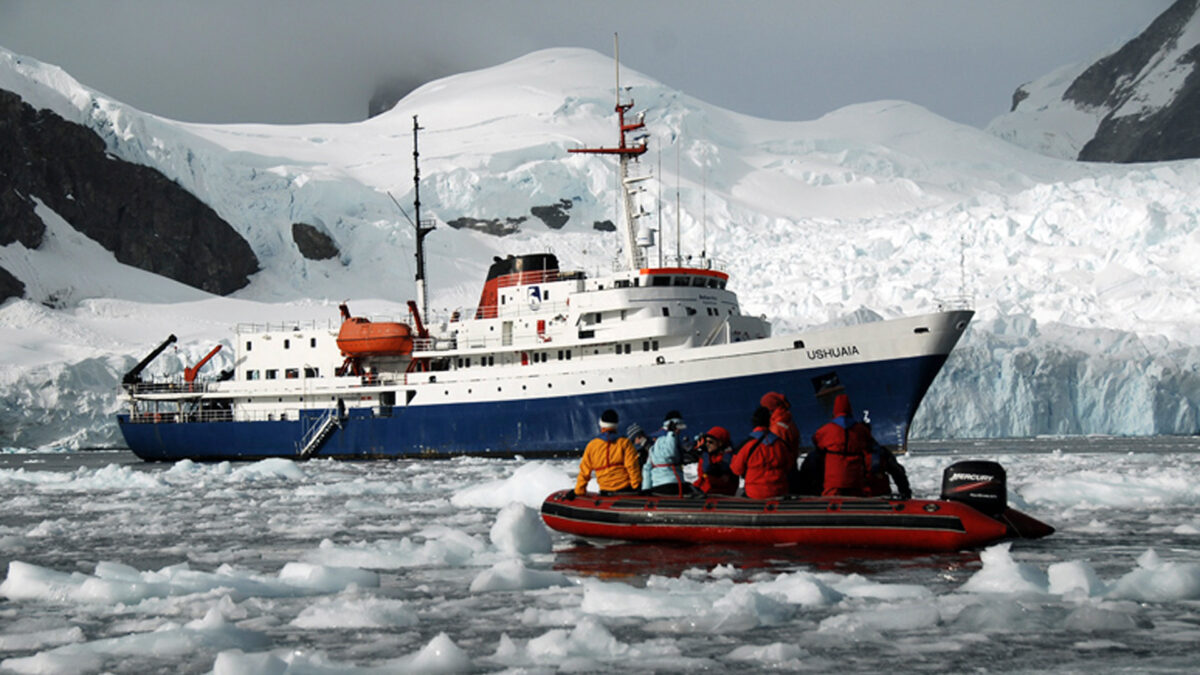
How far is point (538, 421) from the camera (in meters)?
30.8

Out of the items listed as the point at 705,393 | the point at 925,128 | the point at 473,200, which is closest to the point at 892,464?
the point at 705,393

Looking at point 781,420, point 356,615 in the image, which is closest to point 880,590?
point 781,420

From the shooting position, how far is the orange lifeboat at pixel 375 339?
3388 centimetres

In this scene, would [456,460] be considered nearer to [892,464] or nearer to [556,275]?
[556,275]

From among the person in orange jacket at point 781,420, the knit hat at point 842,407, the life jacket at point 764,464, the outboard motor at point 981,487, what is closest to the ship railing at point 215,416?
the life jacket at point 764,464

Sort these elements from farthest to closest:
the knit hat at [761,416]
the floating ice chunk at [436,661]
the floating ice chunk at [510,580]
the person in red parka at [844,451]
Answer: the knit hat at [761,416]
the person in red parka at [844,451]
the floating ice chunk at [510,580]
the floating ice chunk at [436,661]

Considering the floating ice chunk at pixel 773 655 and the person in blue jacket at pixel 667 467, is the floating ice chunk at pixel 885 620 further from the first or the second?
the person in blue jacket at pixel 667 467

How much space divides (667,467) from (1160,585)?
5137mm

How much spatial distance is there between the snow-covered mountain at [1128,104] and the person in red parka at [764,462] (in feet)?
426

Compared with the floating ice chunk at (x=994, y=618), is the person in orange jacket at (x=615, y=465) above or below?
above

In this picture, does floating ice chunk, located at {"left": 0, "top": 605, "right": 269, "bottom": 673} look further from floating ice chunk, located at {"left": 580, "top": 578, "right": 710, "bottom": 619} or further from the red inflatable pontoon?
the red inflatable pontoon

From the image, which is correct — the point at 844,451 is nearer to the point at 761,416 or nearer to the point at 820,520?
the point at 820,520

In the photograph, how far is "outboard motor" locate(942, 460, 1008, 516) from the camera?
35.4 feet

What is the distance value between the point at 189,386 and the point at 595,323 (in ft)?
49.4
